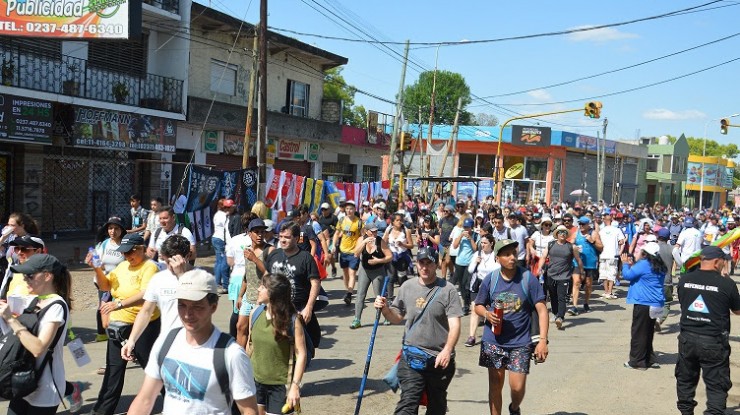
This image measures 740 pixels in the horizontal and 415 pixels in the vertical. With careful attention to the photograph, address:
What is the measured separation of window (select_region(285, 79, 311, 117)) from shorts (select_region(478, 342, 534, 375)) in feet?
74.2

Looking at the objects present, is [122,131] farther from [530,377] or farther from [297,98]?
[530,377]

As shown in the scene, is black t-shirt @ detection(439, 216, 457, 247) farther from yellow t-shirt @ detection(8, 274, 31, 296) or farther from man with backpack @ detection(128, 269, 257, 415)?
man with backpack @ detection(128, 269, 257, 415)

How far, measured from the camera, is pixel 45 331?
13.5 ft

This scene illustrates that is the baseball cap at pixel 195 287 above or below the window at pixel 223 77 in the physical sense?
below

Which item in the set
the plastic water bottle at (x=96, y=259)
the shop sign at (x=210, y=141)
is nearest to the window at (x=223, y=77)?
the shop sign at (x=210, y=141)

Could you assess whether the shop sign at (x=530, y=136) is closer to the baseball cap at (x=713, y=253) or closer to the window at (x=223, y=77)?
the window at (x=223, y=77)

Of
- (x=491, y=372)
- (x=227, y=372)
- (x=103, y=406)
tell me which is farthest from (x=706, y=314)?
(x=103, y=406)

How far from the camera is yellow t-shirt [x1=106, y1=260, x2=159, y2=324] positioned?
5.91m

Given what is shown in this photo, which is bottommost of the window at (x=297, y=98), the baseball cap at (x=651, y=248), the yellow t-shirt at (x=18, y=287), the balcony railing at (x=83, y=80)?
the yellow t-shirt at (x=18, y=287)

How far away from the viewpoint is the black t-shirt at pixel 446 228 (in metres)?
14.1

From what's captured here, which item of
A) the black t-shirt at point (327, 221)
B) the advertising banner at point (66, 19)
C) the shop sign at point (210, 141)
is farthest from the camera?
the shop sign at point (210, 141)

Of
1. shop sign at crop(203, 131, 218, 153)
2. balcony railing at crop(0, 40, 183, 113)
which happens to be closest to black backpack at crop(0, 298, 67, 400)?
balcony railing at crop(0, 40, 183, 113)

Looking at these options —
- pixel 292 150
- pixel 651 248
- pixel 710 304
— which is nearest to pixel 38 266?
pixel 710 304

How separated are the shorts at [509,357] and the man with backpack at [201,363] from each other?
3194 millimetres
